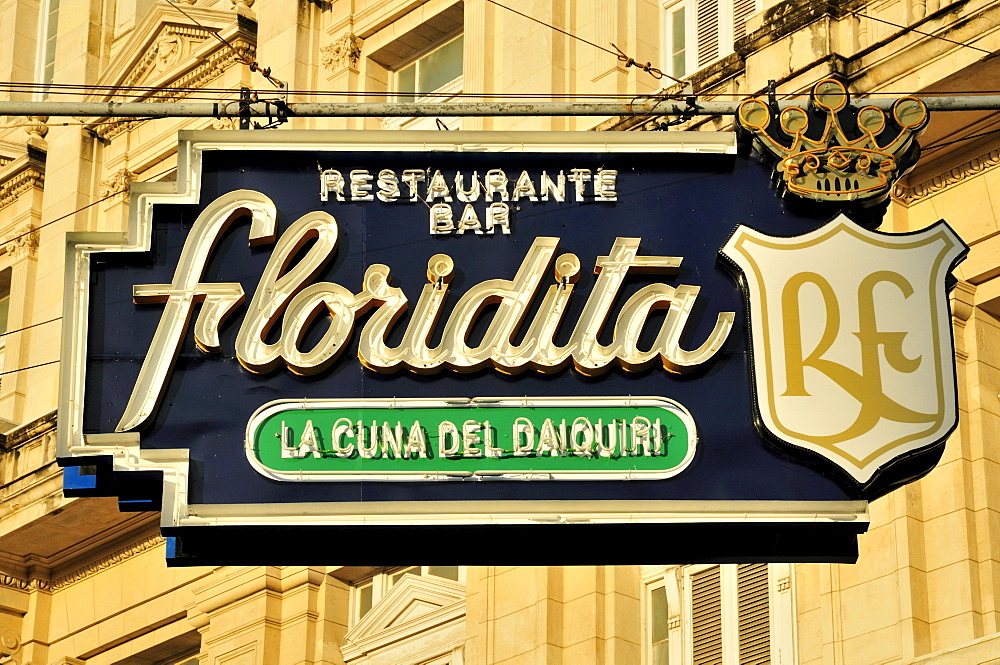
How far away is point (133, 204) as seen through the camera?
45.6 feet

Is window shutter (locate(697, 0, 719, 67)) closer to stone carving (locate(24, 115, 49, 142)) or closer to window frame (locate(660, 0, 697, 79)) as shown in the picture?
window frame (locate(660, 0, 697, 79))

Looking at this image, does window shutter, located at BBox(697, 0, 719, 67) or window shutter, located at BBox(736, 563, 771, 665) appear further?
window shutter, located at BBox(697, 0, 719, 67)

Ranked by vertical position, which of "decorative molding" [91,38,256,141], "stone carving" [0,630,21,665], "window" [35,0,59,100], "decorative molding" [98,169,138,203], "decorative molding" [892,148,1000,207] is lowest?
"stone carving" [0,630,21,665]

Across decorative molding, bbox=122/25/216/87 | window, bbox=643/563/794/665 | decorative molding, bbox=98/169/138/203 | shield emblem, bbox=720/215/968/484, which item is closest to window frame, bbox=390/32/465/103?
decorative molding, bbox=122/25/216/87

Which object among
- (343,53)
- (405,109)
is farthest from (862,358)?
(343,53)

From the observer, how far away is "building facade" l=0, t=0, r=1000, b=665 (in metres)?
19.0

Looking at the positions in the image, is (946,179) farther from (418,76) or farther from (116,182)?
(116,182)

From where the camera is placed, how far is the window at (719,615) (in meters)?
20.4

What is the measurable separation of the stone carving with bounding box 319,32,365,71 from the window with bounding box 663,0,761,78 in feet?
18.0

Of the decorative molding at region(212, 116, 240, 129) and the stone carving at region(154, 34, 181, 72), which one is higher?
the stone carving at region(154, 34, 181, 72)

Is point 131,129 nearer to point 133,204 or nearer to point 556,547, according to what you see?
point 133,204

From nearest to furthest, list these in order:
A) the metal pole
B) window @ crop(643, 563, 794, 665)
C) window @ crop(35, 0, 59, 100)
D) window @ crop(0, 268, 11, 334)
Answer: the metal pole
window @ crop(643, 563, 794, 665)
window @ crop(0, 268, 11, 334)
window @ crop(35, 0, 59, 100)

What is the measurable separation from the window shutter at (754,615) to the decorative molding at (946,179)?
4.31m

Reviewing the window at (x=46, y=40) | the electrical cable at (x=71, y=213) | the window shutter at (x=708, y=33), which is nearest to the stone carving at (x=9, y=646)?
the electrical cable at (x=71, y=213)
